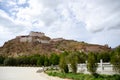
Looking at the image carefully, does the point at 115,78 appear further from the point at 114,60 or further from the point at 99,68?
the point at 99,68

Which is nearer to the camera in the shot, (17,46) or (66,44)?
(17,46)

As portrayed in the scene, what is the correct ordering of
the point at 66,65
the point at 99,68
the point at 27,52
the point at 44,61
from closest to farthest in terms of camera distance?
the point at 99,68, the point at 66,65, the point at 44,61, the point at 27,52

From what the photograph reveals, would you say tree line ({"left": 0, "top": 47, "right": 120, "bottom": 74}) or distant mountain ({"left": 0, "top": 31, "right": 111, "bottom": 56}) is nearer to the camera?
tree line ({"left": 0, "top": 47, "right": 120, "bottom": 74})

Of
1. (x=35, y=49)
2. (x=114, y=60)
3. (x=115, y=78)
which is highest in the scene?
(x=35, y=49)

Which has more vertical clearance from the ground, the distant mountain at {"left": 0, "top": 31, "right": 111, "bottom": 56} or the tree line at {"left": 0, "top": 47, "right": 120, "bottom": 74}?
the distant mountain at {"left": 0, "top": 31, "right": 111, "bottom": 56}

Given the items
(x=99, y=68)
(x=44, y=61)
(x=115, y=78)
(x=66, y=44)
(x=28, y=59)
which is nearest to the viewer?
(x=115, y=78)

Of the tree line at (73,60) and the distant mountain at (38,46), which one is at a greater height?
the distant mountain at (38,46)

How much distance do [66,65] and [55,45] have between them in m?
159

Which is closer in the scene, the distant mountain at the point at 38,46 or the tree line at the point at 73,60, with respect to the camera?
the tree line at the point at 73,60

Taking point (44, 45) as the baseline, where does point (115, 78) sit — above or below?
below

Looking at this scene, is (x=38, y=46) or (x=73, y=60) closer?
(x=73, y=60)

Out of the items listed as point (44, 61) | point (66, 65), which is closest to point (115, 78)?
point (66, 65)

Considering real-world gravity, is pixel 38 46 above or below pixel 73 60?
above

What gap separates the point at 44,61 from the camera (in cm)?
→ 9544
